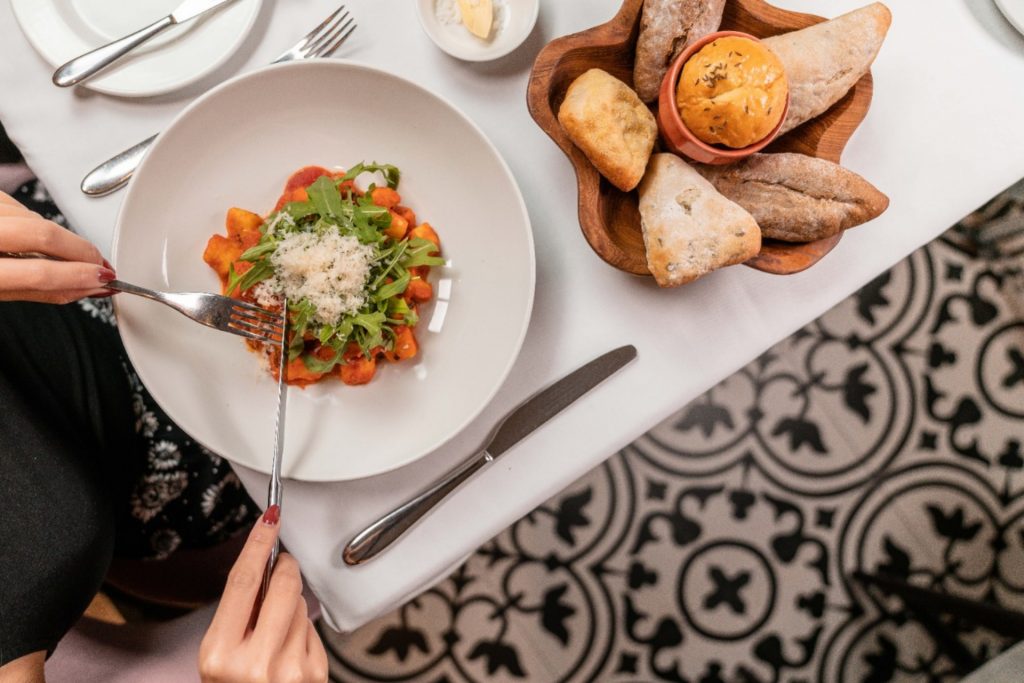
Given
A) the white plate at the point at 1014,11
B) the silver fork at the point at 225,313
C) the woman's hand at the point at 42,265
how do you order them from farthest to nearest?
the white plate at the point at 1014,11 < the silver fork at the point at 225,313 < the woman's hand at the point at 42,265

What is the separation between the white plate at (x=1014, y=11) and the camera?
3.13 feet

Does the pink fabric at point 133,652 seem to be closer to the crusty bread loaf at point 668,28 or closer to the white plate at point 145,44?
the white plate at point 145,44

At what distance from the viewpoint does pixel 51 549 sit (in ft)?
3.12

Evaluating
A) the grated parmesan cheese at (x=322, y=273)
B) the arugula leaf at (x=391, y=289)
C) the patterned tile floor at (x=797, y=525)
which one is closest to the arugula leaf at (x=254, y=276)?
the grated parmesan cheese at (x=322, y=273)

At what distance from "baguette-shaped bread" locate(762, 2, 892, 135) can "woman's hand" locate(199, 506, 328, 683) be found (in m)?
0.72

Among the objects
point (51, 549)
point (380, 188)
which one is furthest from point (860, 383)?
point (51, 549)

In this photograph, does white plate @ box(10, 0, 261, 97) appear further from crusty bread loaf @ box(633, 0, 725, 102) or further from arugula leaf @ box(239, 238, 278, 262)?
crusty bread loaf @ box(633, 0, 725, 102)

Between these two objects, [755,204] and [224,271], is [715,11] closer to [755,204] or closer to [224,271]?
[755,204]

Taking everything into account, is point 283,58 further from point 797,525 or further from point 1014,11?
point 797,525

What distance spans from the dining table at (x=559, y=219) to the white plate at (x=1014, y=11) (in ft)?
0.08

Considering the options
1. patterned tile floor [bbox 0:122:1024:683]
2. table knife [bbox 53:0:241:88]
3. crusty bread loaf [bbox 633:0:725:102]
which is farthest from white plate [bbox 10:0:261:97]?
patterned tile floor [bbox 0:122:1024:683]

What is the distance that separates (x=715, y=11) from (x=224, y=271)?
0.61m

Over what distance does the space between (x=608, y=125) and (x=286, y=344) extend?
1.40 ft

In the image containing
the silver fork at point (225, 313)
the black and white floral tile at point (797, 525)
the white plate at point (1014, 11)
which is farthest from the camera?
the black and white floral tile at point (797, 525)
